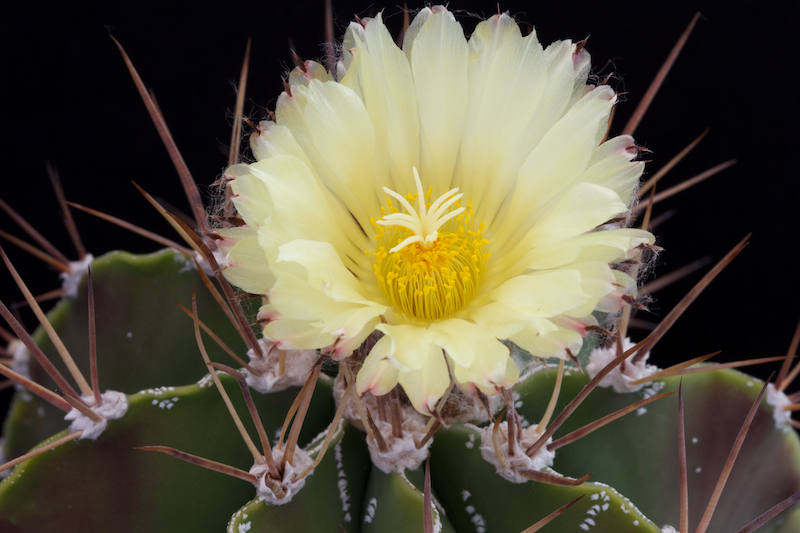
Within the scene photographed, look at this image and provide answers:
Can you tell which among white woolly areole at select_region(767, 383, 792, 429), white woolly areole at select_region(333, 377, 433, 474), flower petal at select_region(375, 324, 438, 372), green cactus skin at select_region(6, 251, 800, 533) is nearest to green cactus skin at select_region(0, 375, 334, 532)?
green cactus skin at select_region(6, 251, 800, 533)

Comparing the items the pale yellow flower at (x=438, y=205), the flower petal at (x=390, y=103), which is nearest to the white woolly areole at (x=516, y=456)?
the pale yellow flower at (x=438, y=205)

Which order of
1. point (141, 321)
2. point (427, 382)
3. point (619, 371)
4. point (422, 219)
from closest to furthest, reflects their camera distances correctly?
point (427, 382)
point (422, 219)
point (619, 371)
point (141, 321)

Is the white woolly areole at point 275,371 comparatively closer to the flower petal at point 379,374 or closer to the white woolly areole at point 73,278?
the flower petal at point 379,374

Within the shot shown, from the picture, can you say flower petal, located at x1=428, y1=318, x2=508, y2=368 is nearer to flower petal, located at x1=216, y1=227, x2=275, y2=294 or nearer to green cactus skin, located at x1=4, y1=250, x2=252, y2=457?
flower petal, located at x1=216, y1=227, x2=275, y2=294

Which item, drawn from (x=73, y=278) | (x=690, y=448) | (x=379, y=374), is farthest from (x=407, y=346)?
(x=73, y=278)

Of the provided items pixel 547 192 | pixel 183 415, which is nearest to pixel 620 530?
pixel 547 192

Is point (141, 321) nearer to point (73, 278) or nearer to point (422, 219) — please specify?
point (73, 278)
